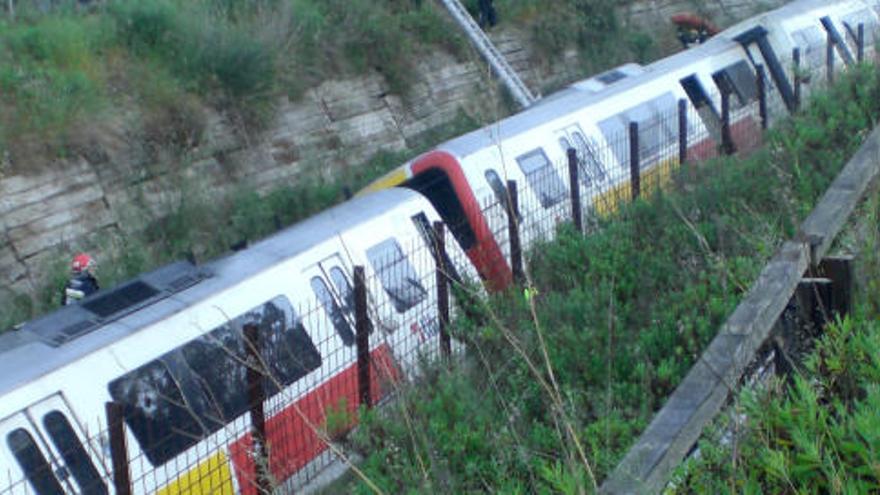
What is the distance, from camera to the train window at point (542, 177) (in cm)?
1122

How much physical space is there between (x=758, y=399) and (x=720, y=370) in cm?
17

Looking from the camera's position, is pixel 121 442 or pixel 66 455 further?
pixel 66 455

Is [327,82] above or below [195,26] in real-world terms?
below

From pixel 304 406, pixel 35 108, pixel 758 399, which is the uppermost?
pixel 35 108

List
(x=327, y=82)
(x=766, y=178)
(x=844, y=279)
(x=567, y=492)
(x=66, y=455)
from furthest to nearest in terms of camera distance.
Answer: (x=327, y=82) < (x=766, y=178) < (x=66, y=455) < (x=844, y=279) < (x=567, y=492)

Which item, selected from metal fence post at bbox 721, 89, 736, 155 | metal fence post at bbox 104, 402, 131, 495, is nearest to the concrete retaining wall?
metal fence post at bbox 104, 402, 131, 495

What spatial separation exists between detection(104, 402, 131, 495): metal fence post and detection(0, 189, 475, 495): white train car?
0.26 m

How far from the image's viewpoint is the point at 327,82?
1895 centimetres

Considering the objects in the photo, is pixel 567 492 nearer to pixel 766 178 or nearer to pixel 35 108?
pixel 766 178

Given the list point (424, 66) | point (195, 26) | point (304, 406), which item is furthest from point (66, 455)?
point (424, 66)

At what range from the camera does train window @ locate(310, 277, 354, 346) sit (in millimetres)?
8578

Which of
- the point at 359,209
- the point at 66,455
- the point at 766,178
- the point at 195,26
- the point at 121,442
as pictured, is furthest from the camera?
the point at 195,26

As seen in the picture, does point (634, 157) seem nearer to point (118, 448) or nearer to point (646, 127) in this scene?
point (646, 127)

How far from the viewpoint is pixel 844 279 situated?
3.63 meters
